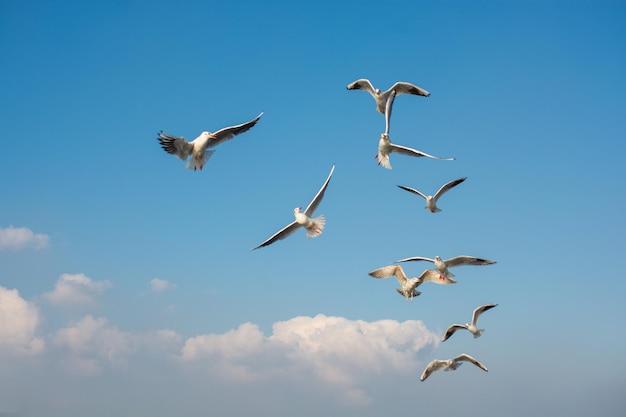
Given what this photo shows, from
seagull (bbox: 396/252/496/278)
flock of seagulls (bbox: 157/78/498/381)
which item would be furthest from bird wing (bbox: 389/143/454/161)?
seagull (bbox: 396/252/496/278)

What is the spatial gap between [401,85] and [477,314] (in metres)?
10.8

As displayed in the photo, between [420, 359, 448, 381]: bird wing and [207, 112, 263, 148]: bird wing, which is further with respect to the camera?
[420, 359, 448, 381]: bird wing

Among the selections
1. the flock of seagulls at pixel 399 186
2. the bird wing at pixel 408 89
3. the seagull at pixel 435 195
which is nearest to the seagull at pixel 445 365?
the flock of seagulls at pixel 399 186

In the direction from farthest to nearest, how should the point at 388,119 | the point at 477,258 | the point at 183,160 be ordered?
the point at 388,119 → the point at 477,258 → the point at 183,160

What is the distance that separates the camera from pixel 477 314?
29922 millimetres

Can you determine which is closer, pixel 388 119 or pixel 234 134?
Answer: pixel 234 134

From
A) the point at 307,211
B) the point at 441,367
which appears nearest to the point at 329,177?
the point at 307,211

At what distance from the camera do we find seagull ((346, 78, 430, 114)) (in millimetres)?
31344

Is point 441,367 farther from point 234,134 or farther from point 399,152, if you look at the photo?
point 234,134

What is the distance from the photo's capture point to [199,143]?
2620cm

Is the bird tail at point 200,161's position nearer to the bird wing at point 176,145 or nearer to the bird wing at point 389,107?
the bird wing at point 176,145

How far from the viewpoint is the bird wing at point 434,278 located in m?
30.5

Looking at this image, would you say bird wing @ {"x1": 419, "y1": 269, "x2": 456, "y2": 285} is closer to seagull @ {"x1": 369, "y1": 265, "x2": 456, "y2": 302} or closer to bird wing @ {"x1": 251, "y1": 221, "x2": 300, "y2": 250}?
seagull @ {"x1": 369, "y1": 265, "x2": 456, "y2": 302}

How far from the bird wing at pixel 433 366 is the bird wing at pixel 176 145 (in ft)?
44.7
